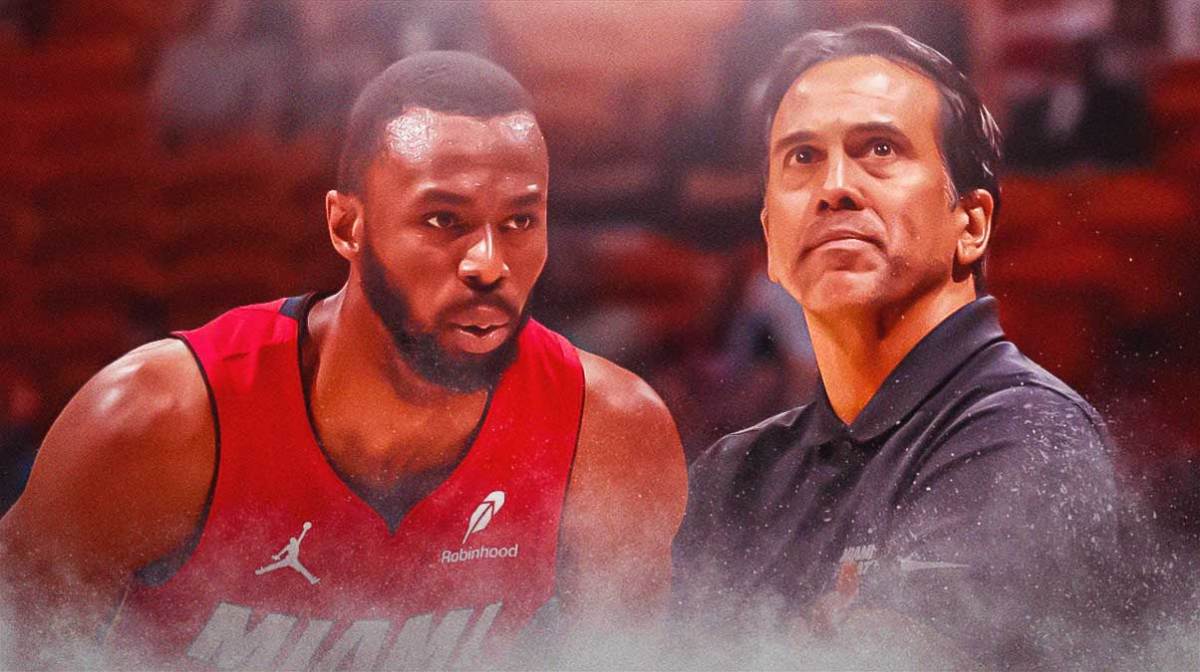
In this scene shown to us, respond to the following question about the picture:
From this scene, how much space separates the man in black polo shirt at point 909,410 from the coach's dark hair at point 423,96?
1.74 feet

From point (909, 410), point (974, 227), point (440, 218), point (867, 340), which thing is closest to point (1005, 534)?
point (909, 410)

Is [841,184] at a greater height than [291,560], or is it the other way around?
[841,184]

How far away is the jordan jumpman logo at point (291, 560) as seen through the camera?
266cm

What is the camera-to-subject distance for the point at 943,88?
2609 mm

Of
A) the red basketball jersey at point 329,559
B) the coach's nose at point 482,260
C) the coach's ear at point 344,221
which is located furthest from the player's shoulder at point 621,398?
the coach's ear at point 344,221

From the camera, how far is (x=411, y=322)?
2650 millimetres

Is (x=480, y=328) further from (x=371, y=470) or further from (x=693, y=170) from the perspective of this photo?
(x=693, y=170)

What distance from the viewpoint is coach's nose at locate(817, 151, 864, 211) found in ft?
8.47

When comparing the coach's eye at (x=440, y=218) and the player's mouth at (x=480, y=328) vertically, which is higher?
the coach's eye at (x=440, y=218)

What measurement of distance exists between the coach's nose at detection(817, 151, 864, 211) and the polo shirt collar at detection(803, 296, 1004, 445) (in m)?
0.29

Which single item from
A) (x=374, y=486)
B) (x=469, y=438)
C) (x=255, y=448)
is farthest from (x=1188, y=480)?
(x=255, y=448)

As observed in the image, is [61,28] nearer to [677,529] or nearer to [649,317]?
[649,317]

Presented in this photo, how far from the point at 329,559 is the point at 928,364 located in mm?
1227

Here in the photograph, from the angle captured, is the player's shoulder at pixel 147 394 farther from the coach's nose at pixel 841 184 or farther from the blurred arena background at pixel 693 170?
the coach's nose at pixel 841 184
